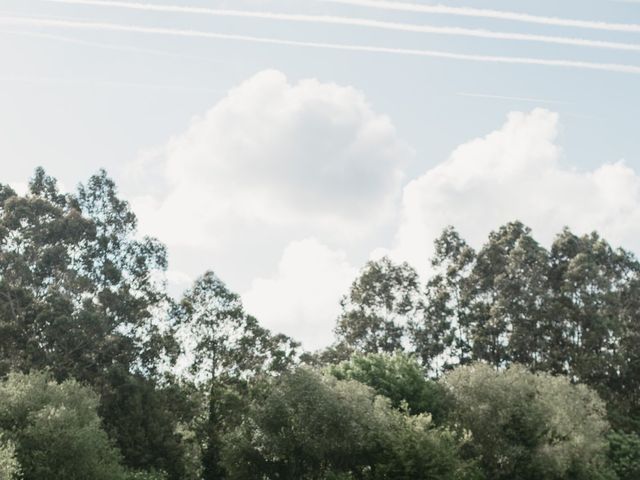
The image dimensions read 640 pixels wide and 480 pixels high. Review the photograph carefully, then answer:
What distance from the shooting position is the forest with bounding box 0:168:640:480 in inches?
1688

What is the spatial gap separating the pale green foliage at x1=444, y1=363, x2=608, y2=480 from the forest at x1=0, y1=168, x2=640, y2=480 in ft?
0.41

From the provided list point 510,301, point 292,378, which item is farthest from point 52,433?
point 510,301

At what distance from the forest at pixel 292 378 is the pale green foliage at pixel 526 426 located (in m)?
0.13

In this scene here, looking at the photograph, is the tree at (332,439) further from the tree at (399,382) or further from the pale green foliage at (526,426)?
the tree at (399,382)

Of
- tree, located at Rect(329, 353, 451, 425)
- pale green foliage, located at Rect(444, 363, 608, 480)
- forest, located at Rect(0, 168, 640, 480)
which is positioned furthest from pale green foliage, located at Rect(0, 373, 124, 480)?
pale green foliage, located at Rect(444, 363, 608, 480)

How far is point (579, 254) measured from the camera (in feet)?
212

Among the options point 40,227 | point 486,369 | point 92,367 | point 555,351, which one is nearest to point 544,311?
point 555,351

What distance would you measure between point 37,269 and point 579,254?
4319 centimetres

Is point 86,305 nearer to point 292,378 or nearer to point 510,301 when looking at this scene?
point 292,378

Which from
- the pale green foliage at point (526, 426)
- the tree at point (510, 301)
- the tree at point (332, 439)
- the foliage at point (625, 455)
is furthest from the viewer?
the tree at point (510, 301)

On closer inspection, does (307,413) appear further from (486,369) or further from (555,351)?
(555,351)

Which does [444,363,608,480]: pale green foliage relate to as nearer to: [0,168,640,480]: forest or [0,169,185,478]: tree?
[0,168,640,480]: forest

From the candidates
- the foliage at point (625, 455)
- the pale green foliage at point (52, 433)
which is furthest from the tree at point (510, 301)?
the pale green foliage at point (52, 433)

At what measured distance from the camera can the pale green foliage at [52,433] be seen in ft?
126
